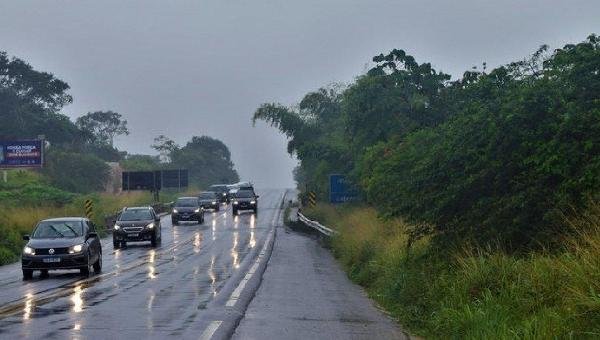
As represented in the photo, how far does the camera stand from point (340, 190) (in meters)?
45.6

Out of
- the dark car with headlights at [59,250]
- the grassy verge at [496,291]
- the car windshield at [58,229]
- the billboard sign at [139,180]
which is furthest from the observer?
the billboard sign at [139,180]

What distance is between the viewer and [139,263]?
89.5 feet

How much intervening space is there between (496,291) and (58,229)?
599 inches

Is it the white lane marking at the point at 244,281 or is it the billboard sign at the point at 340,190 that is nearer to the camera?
the white lane marking at the point at 244,281

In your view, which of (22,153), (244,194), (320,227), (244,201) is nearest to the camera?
(320,227)

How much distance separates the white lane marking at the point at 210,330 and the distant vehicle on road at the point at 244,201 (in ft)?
184

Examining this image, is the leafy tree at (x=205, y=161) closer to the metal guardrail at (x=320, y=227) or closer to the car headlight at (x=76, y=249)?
the metal guardrail at (x=320, y=227)

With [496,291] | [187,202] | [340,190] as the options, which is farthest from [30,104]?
[496,291]

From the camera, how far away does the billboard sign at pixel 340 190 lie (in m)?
45.5

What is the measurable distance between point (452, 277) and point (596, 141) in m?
3.32

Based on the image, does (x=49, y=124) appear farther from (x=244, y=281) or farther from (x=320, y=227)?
(x=244, y=281)

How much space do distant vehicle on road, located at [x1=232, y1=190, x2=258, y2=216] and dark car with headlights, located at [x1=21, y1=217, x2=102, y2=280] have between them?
1778 inches

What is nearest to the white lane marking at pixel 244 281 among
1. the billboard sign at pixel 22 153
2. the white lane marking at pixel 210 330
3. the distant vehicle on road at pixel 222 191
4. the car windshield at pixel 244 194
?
the white lane marking at pixel 210 330

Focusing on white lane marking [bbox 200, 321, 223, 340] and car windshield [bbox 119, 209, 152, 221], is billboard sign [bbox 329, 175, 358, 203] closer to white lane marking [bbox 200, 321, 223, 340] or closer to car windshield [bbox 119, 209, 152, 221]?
car windshield [bbox 119, 209, 152, 221]
